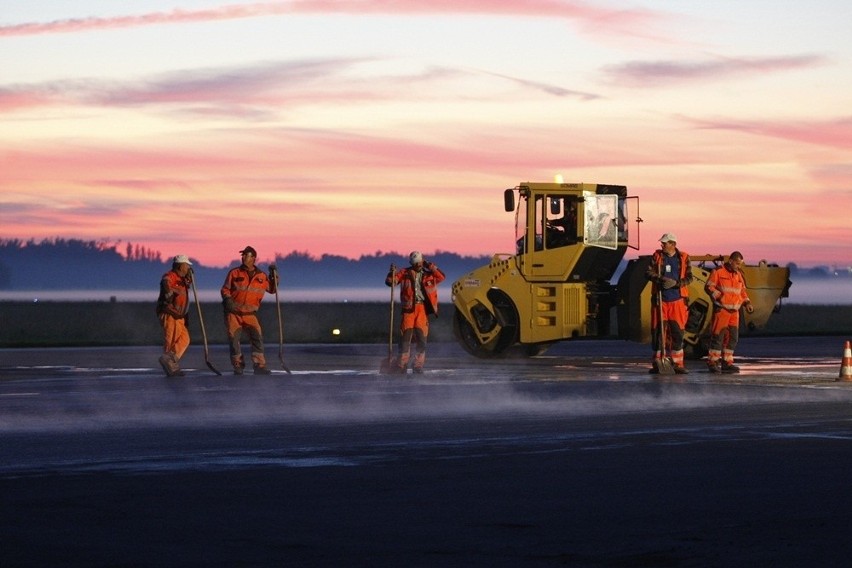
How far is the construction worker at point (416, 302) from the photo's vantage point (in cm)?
2633

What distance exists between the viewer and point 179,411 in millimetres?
18453

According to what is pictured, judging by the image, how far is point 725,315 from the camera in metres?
26.1

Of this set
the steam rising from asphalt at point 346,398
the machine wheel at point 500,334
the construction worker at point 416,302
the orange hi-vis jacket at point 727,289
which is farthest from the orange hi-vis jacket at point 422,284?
the orange hi-vis jacket at point 727,289

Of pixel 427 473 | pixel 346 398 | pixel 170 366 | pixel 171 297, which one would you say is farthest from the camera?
pixel 171 297

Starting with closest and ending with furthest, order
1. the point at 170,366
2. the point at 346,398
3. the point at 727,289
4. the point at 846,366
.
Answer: the point at 346,398
the point at 846,366
the point at 170,366
the point at 727,289

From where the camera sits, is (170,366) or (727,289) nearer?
(170,366)

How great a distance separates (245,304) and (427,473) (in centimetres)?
1405

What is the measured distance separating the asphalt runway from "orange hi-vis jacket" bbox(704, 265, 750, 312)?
295cm

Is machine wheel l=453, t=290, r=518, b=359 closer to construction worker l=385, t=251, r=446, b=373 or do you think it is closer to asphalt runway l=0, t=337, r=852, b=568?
construction worker l=385, t=251, r=446, b=373

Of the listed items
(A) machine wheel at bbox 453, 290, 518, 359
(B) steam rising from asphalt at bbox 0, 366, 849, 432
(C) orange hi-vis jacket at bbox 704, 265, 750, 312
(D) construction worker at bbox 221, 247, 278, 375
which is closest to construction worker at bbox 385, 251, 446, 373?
(B) steam rising from asphalt at bbox 0, 366, 849, 432

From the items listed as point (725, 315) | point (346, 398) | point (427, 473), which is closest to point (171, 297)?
point (346, 398)

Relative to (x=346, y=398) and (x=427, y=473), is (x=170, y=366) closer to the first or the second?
(x=346, y=398)

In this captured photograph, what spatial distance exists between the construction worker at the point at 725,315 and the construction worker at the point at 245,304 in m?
6.93

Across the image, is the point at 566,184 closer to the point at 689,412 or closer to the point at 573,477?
the point at 689,412
